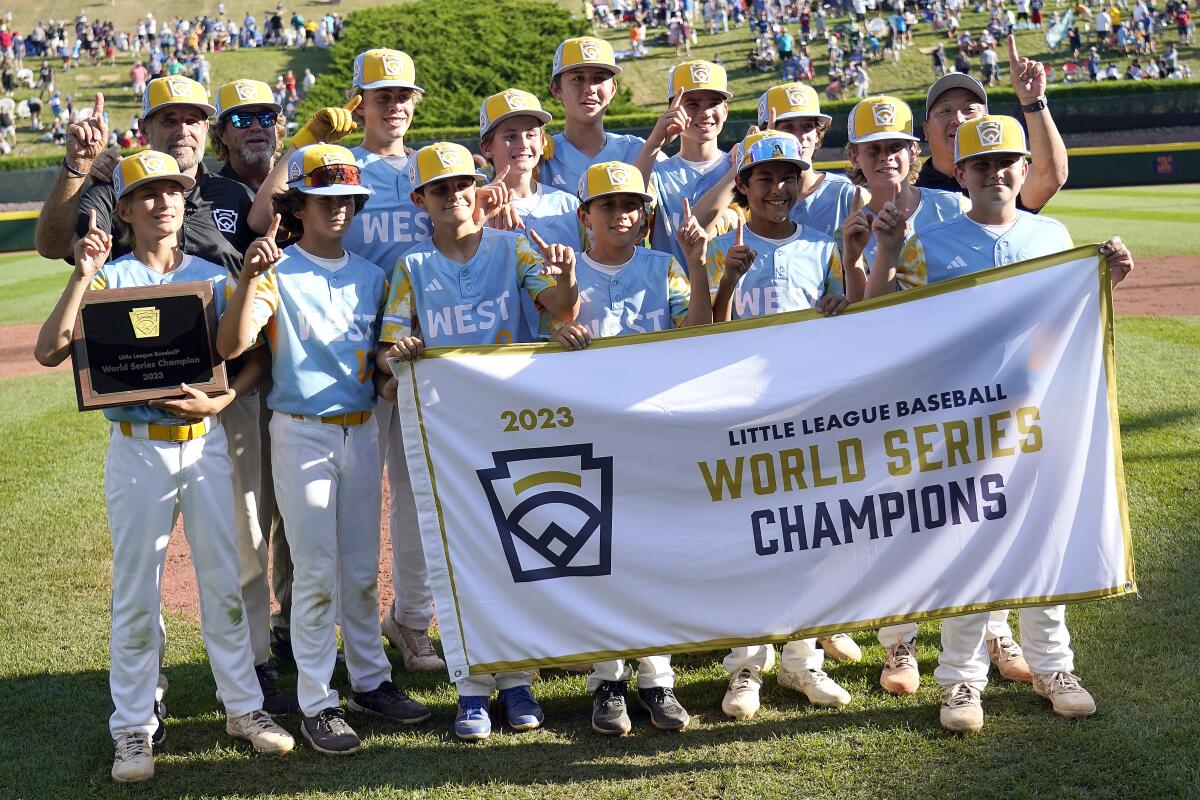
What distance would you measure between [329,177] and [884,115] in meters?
2.71

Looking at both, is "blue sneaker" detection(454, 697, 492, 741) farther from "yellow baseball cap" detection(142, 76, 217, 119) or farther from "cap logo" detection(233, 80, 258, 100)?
"cap logo" detection(233, 80, 258, 100)

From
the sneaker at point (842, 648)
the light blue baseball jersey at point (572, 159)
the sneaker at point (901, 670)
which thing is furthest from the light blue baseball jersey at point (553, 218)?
the sneaker at point (901, 670)

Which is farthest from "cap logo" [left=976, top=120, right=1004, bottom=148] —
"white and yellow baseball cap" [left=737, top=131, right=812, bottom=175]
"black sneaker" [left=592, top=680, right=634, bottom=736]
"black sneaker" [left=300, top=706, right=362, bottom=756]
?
"black sneaker" [left=300, top=706, right=362, bottom=756]

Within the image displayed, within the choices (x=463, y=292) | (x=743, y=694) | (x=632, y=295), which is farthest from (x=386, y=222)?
(x=743, y=694)

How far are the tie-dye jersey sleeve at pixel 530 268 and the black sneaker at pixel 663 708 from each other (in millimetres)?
1910

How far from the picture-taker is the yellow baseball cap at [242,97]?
6.03m

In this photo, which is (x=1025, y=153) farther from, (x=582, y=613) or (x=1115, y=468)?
(x=582, y=613)

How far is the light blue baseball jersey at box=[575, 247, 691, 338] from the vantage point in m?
5.45

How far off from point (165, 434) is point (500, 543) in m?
1.51

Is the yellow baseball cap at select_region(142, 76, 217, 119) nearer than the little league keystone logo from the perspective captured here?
No

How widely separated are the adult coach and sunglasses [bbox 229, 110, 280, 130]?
11.4ft

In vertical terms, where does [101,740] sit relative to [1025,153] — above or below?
below

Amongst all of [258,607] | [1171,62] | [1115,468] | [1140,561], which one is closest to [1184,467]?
[1140,561]

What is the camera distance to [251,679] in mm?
5293
